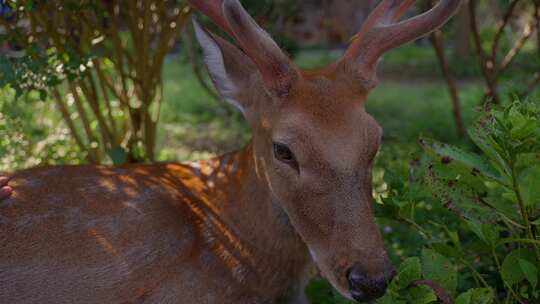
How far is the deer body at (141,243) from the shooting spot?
9.21 ft

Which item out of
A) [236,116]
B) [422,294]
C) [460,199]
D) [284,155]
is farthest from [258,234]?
[236,116]

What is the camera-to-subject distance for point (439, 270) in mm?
2848

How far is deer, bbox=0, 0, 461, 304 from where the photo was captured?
255cm

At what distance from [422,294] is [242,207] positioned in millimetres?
835

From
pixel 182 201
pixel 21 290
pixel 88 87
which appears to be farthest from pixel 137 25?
pixel 21 290

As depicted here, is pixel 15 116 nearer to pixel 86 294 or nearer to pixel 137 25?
pixel 137 25

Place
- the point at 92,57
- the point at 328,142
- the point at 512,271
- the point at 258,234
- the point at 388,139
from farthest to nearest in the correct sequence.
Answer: the point at 388,139 < the point at 92,57 < the point at 258,234 < the point at 512,271 < the point at 328,142

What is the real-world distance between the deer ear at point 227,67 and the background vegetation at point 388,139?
78 cm

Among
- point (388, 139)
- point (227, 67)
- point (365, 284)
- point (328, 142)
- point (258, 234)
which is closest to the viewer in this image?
point (365, 284)

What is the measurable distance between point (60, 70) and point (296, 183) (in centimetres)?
179

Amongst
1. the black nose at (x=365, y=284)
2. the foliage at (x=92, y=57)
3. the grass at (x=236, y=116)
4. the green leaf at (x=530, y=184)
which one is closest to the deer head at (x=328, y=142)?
the black nose at (x=365, y=284)

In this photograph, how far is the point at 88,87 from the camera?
5055 millimetres

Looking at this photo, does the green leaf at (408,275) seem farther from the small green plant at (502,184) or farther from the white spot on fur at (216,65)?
the white spot on fur at (216,65)

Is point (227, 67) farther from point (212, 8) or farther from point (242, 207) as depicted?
point (242, 207)
